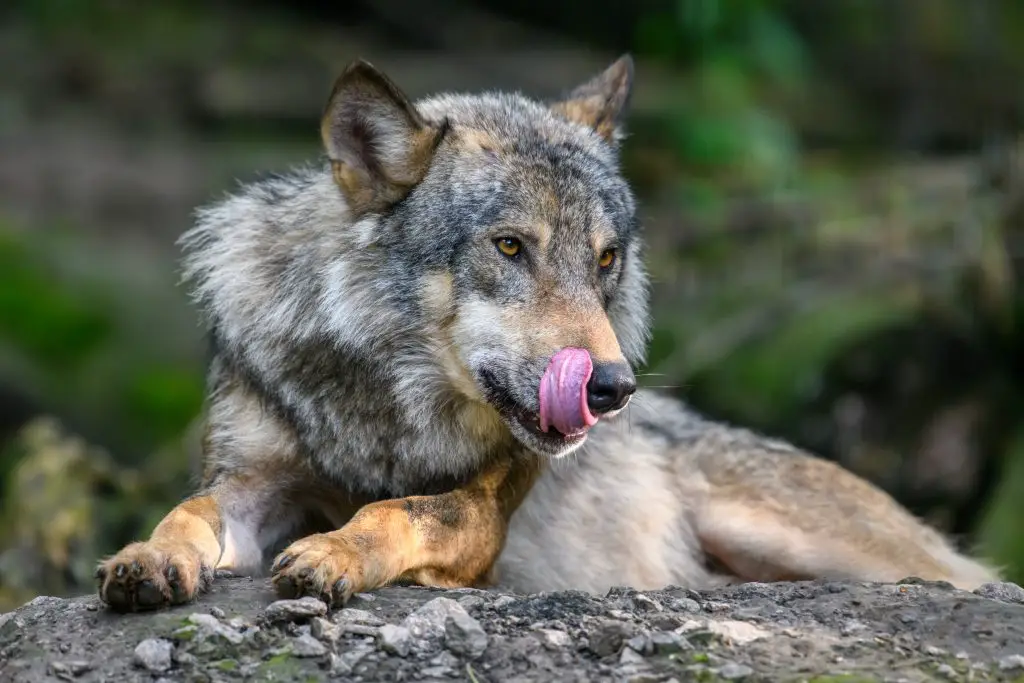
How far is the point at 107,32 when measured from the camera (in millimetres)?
13945

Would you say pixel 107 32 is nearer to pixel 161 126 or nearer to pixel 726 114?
pixel 161 126

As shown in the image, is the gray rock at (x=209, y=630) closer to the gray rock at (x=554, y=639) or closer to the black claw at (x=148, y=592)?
the black claw at (x=148, y=592)

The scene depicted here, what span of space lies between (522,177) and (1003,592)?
247cm

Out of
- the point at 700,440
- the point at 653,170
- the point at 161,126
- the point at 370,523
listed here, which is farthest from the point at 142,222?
the point at 370,523

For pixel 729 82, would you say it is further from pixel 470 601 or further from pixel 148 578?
pixel 148 578

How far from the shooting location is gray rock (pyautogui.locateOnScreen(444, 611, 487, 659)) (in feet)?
13.5

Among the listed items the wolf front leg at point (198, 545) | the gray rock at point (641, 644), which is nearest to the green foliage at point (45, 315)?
the wolf front leg at point (198, 545)

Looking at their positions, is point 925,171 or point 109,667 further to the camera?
point 925,171

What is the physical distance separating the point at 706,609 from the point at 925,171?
382 inches

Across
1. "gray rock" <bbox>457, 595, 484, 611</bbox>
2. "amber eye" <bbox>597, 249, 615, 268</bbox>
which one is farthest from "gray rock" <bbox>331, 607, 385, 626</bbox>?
"amber eye" <bbox>597, 249, 615, 268</bbox>

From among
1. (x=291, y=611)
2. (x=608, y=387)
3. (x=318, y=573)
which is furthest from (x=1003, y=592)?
(x=291, y=611)

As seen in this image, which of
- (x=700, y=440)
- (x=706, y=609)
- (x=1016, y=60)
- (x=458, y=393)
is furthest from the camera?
(x=1016, y=60)

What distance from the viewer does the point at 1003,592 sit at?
5109 mm

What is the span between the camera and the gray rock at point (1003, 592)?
502 cm
